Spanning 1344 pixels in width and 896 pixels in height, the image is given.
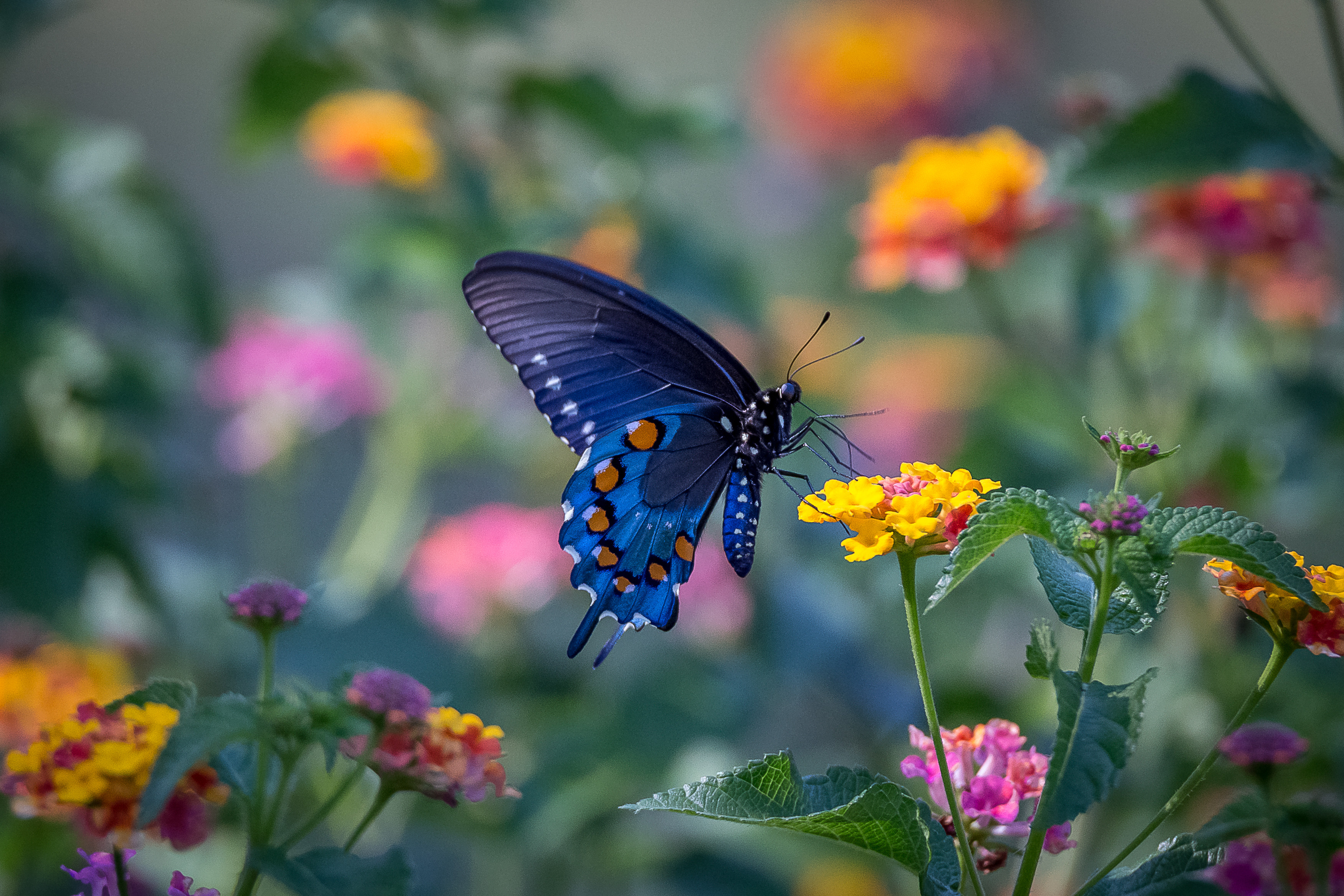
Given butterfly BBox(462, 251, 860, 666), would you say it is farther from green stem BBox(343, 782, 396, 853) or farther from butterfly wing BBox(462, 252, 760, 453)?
green stem BBox(343, 782, 396, 853)

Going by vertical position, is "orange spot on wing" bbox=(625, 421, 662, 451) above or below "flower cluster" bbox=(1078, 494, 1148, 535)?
above

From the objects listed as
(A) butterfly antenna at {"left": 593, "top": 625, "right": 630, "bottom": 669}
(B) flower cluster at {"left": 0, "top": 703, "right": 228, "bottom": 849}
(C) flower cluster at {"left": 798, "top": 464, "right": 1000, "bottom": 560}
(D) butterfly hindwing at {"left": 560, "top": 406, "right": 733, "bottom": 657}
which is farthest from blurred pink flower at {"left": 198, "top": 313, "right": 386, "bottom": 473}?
(C) flower cluster at {"left": 798, "top": 464, "right": 1000, "bottom": 560}

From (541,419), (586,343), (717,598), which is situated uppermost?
(541,419)

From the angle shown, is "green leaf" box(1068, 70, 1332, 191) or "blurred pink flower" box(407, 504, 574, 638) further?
"blurred pink flower" box(407, 504, 574, 638)

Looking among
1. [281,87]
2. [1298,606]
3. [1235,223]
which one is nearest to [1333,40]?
[1235,223]

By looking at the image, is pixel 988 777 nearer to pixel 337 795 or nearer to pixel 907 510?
pixel 907 510

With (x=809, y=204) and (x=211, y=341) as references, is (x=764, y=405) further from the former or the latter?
(x=809, y=204)

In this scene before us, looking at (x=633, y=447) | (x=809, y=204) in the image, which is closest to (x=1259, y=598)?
(x=633, y=447)
